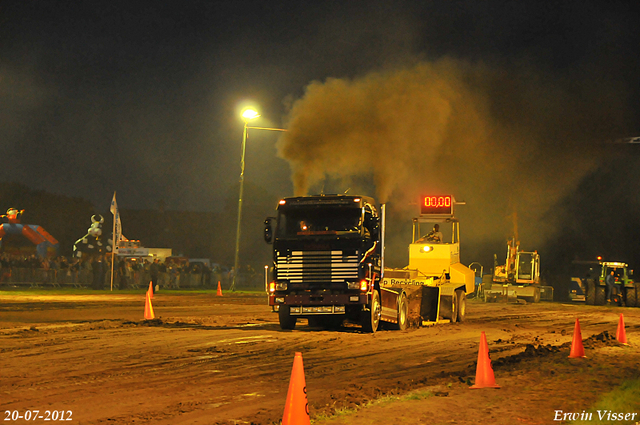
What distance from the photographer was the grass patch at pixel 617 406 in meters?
7.70

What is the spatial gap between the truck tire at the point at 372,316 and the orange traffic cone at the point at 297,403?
34.3 ft

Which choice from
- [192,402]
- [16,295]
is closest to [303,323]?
[192,402]

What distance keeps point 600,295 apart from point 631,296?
163 cm

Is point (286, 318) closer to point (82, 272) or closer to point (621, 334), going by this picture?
point (621, 334)

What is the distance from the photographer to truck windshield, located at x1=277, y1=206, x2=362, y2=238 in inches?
659

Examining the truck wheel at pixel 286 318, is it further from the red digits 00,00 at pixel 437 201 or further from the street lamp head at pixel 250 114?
the street lamp head at pixel 250 114

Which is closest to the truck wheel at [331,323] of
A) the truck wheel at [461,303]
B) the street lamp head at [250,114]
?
the truck wheel at [461,303]

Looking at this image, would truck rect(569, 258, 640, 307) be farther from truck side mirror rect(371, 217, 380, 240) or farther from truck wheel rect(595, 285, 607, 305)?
truck side mirror rect(371, 217, 380, 240)

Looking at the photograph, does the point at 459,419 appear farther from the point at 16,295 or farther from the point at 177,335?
the point at 16,295

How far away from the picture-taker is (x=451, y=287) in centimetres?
2125

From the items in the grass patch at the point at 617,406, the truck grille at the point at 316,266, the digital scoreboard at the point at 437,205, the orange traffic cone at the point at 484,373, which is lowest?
the grass patch at the point at 617,406

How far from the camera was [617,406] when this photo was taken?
8.45 m

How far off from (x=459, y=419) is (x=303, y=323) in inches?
530

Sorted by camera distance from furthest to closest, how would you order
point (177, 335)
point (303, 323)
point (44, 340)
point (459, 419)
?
point (303, 323)
point (177, 335)
point (44, 340)
point (459, 419)
